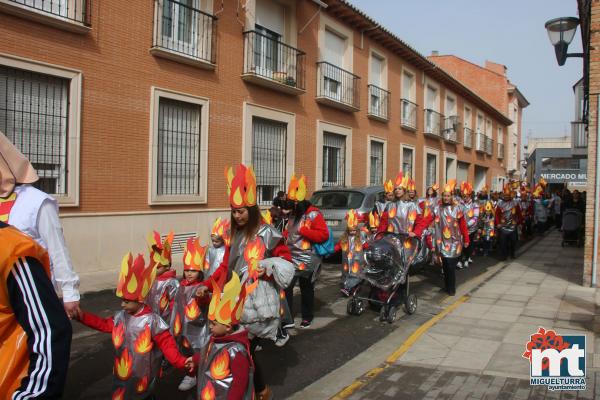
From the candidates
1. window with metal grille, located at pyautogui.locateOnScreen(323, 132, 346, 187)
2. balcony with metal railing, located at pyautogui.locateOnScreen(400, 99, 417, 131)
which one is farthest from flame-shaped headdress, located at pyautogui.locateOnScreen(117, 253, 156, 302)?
balcony with metal railing, located at pyautogui.locateOnScreen(400, 99, 417, 131)

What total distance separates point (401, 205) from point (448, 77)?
68.3 feet

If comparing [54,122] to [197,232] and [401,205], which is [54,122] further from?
[401,205]

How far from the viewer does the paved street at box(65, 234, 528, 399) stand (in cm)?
461

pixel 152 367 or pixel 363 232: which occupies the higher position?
pixel 363 232

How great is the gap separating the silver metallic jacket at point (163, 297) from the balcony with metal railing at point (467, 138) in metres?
28.3

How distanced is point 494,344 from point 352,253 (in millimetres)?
2436

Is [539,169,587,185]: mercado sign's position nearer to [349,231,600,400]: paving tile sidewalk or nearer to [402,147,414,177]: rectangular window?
[402,147,414,177]: rectangular window

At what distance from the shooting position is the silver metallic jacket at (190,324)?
430cm

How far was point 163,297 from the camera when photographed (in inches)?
179

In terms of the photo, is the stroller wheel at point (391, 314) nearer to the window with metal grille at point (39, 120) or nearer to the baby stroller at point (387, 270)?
the baby stroller at point (387, 270)

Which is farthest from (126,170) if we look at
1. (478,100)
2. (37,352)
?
(478,100)

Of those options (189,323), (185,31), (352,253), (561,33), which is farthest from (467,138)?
(189,323)

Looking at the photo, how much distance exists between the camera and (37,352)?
176 cm

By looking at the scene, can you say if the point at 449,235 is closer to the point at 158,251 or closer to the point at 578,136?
the point at 158,251
